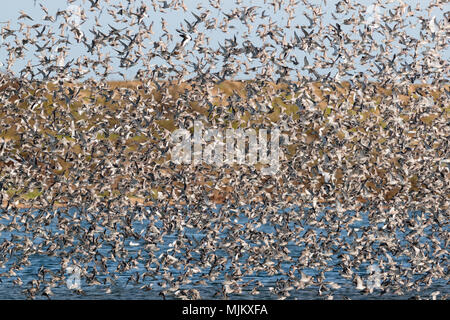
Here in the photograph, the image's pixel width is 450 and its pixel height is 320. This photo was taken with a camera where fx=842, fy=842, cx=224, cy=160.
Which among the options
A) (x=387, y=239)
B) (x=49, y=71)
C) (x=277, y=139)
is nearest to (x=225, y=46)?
(x=277, y=139)

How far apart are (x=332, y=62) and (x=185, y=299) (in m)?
13.1

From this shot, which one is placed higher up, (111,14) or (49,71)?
(111,14)

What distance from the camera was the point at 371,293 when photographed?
130ft

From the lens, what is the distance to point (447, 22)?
3925 centimetres

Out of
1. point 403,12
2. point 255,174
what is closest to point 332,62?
point 403,12
